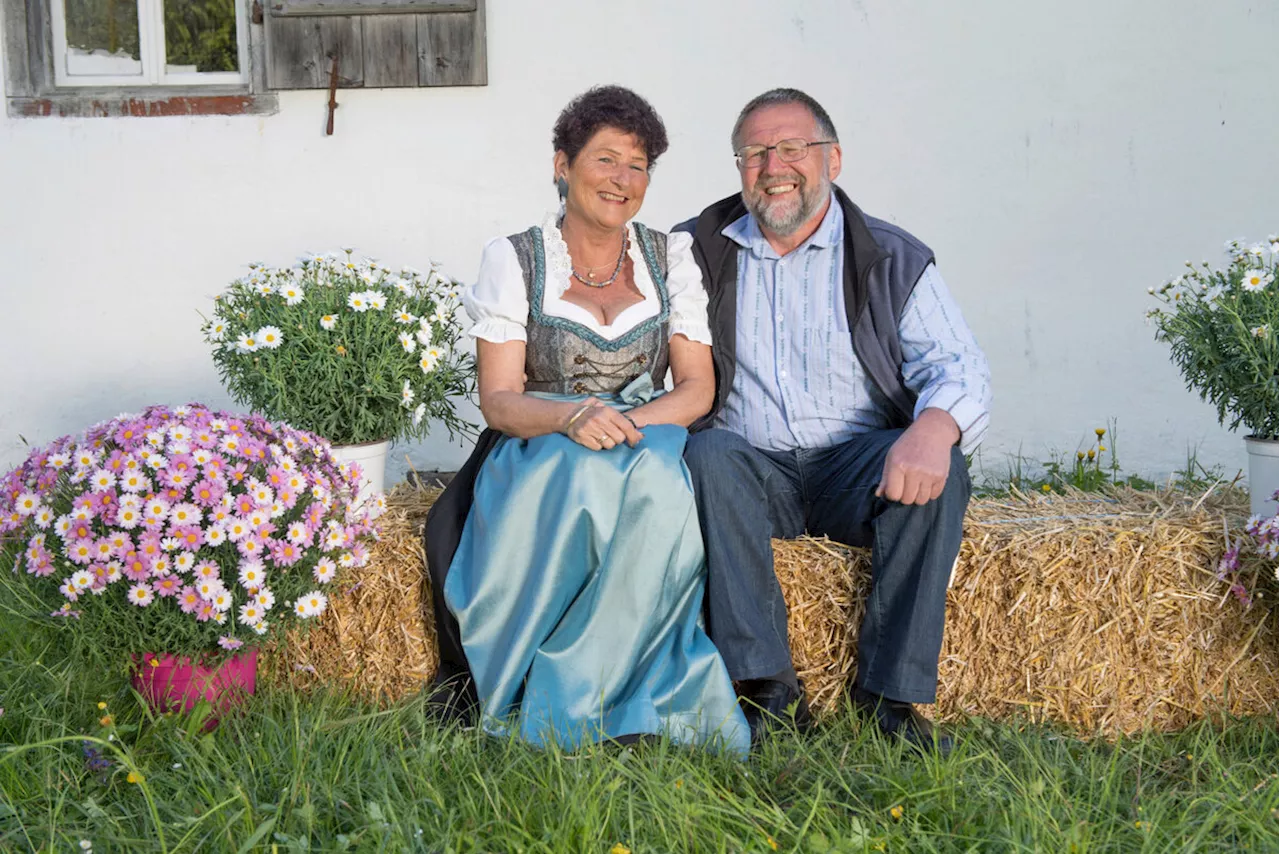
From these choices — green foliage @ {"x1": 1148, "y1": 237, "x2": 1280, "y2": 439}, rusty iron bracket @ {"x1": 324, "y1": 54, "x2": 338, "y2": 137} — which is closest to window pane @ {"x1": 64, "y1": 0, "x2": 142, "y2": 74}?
rusty iron bracket @ {"x1": 324, "y1": 54, "x2": 338, "y2": 137}

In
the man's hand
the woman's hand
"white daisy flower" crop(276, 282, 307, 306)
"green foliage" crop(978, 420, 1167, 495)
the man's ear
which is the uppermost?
the man's ear

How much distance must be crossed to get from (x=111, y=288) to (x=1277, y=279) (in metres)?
3.81

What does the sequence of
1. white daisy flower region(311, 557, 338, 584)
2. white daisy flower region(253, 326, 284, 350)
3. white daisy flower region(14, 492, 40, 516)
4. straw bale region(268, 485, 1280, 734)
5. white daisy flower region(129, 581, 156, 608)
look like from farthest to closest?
white daisy flower region(253, 326, 284, 350), straw bale region(268, 485, 1280, 734), white daisy flower region(311, 557, 338, 584), white daisy flower region(14, 492, 40, 516), white daisy flower region(129, 581, 156, 608)

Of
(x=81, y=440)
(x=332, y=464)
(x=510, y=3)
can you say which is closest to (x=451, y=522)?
(x=332, y=464)

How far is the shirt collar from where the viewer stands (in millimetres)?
2932

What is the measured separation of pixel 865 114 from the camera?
419cm

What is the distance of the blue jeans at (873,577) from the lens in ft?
8.07

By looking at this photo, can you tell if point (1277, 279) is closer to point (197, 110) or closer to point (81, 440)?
point (81, 440)

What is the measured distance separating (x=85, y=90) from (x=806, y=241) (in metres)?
2.84

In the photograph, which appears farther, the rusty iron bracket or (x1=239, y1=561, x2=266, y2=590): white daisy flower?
the rusty iron bracket

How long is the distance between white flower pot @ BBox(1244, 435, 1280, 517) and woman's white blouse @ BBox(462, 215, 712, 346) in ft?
4.41

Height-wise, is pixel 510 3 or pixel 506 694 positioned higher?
pixel 510 3

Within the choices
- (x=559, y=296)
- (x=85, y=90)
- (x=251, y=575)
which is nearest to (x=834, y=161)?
(x=559, y=296)

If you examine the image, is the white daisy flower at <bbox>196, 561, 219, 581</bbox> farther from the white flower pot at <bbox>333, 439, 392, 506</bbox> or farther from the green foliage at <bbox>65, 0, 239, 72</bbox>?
the green foliage at <bbox>65, 0, 239, 72</bbox>
